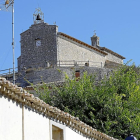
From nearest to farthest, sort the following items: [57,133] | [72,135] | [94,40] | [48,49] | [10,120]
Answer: [10,120] < [57,133] < [72,135] < [48,49] < [94,40]

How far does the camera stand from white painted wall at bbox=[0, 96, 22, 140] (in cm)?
1119

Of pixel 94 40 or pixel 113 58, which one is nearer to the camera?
pixel 113 58

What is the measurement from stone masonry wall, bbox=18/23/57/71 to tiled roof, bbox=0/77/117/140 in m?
32.4

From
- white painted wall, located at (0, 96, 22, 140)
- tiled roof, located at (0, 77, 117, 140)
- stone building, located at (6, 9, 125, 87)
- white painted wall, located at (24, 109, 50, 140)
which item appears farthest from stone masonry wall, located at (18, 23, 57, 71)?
white painted wall, located at (0, 96, 22, 140)

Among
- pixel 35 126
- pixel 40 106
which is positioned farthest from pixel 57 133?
pixel 35 126

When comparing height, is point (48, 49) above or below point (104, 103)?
above

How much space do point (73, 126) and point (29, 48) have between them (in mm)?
35761

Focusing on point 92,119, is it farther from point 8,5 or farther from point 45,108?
point 45,108

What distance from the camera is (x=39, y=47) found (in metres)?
50.3

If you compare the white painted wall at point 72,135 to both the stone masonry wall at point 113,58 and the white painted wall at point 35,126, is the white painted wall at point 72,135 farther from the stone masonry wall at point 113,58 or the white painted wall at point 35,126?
the stone masonry wall at point 113,58

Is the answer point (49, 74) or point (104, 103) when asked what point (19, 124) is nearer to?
point (104, 103)

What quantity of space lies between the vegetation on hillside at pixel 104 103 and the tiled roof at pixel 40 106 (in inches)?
203

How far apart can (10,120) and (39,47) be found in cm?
3903

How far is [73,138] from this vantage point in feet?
50.8
